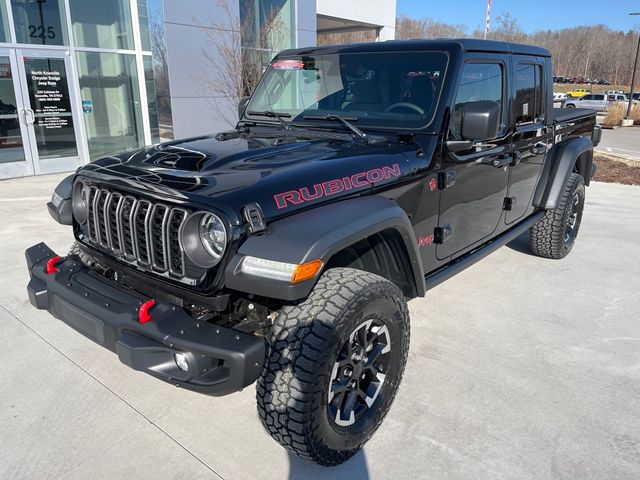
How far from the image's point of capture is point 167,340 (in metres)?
2.07

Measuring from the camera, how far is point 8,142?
360 inches

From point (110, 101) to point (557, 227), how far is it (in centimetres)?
908

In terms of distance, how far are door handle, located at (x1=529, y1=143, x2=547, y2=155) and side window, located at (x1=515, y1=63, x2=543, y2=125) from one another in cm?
20

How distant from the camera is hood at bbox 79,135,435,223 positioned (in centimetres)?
221

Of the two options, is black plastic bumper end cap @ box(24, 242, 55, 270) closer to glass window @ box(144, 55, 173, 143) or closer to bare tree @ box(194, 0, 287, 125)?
glass window @ box(144, 55, 173, 143)

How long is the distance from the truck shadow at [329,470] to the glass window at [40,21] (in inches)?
376

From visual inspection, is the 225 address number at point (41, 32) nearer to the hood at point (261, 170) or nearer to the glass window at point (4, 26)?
the glass window at point (4, 26)

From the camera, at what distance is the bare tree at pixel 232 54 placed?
10.9 meters

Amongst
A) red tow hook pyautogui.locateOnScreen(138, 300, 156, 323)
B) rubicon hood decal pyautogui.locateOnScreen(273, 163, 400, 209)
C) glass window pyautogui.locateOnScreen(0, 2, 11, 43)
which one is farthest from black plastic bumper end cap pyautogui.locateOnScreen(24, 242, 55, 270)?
glass window pyautogui.locateOnScreen(0, 2, 11, 43)

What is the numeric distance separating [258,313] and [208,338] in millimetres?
494

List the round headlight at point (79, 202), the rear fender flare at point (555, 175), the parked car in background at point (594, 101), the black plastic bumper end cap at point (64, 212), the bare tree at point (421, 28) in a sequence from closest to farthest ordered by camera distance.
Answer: the round headlight at point (79, 202) < the black plastic bumper end cap at point (64, 212) < the rear fender flare at point (555, 175) < the parked car in background at point (594, 101) < the bare tree at point (421, 28)

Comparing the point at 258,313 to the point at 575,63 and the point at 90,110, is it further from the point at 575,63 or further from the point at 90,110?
the point at 575,63

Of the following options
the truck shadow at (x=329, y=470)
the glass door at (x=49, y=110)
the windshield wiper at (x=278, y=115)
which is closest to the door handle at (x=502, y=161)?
the windshield wiper at (x=278, y=115)

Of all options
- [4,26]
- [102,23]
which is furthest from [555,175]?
[102,23]
